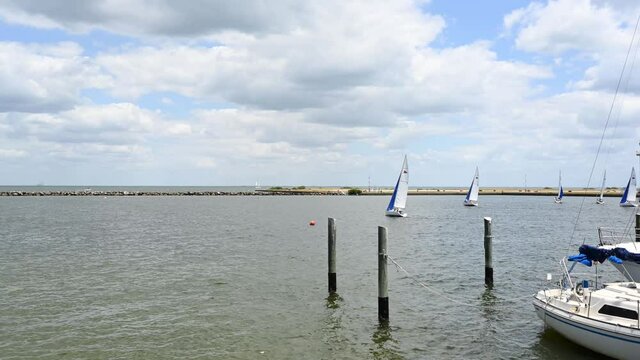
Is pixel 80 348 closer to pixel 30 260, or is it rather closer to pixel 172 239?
pixel 30 260

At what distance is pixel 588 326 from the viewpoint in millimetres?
16984

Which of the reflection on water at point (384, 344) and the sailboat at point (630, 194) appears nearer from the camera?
the reflection on water at point (384, 344)

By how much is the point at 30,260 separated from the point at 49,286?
1107 cm

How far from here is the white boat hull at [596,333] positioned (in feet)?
52.1

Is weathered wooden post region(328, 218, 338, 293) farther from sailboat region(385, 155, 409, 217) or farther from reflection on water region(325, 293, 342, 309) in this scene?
sailboat region(385, 155, 409, 217)

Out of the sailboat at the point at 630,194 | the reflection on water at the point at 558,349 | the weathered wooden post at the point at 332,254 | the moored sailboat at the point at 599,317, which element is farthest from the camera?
the sailboat at the point at 630,194

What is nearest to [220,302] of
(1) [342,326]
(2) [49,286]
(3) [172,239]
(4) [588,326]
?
(1) [342,326]

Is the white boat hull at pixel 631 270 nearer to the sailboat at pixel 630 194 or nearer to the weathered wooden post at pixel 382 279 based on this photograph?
the weathered wooden post at pixel 382 279

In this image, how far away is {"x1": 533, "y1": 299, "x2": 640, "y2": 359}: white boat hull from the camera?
52.1 ft

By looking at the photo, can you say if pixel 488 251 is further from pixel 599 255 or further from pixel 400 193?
pixel 400 193

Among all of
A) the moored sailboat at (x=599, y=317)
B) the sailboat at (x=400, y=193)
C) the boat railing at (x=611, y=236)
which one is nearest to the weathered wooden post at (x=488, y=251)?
the boat railing at (x=611, y=236)

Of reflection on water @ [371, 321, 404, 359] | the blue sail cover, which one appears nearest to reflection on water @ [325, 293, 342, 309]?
reflection on water @ [371, 321, 404, 359]

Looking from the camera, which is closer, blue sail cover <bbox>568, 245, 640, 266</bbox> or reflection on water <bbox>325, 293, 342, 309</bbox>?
blue sail cover <bbox>568, 245, 640, 266</bbox>

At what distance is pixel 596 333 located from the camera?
1678cm
